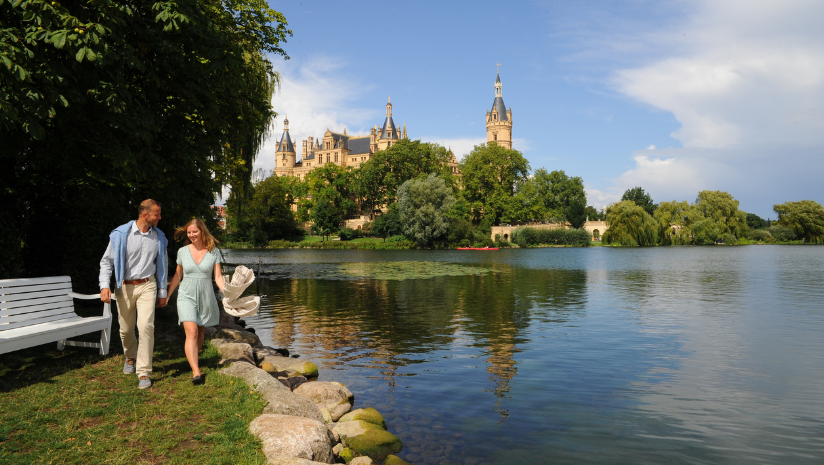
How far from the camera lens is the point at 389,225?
3356 inches

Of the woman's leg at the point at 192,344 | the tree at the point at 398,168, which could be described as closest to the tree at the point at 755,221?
the tree at the point at 398,168

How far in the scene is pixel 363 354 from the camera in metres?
11.2

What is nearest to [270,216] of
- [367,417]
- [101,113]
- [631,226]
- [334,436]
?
[631,226]

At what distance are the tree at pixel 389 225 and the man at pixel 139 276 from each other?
76.2 meters

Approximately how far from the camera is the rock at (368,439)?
20.2ft

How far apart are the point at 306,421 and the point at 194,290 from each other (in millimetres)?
2394

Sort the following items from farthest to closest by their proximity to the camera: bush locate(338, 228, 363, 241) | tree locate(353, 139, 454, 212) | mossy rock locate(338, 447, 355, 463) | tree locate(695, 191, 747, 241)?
bush locate(338, 228, 363, 241), tree locate(353, 139, 454, 212), tree locate(695, 191, 747, 241), mossy rock locate(338, 447, 355, 463)

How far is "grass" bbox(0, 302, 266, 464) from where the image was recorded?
4.73 m

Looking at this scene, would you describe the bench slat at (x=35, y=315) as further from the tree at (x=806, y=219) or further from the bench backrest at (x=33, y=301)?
the tree at (x=806, y=219)

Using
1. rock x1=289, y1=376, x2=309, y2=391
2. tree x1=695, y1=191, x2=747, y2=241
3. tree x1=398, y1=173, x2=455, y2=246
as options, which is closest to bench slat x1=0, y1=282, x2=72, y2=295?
rock x1=289, y1=376, x2=309, y2=391

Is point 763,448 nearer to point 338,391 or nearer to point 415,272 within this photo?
point 338,391

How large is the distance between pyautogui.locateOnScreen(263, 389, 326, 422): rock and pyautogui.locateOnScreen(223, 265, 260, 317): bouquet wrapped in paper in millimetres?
1151

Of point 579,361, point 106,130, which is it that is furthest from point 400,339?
point 106,130

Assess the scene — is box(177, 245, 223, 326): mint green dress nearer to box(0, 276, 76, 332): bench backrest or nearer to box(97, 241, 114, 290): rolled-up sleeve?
box(97, 241, 114, 290): rolled-up sleeve
